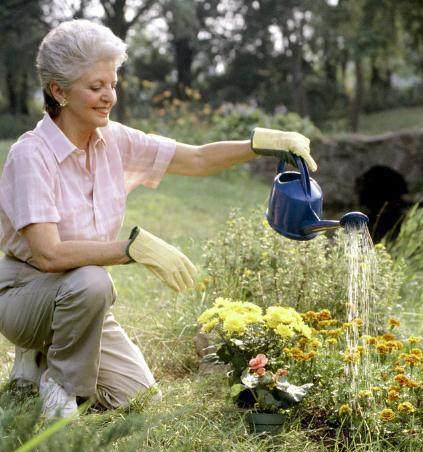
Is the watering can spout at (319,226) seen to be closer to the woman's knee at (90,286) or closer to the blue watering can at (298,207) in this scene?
the blue watering can at (298,207)

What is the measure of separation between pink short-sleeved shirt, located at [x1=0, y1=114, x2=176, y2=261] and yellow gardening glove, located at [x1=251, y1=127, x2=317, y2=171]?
1.33 feet

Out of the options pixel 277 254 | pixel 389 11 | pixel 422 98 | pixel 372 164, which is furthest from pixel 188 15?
pixel 277 254

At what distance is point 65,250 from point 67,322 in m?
0.24

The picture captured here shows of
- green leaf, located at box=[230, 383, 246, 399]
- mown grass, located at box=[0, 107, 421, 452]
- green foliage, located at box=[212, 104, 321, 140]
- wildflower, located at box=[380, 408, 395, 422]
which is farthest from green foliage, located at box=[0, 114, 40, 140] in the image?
wildflower, located at box=[380, 408, 395, 422]

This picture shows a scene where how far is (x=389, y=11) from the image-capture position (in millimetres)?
13125

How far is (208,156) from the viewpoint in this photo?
2.89m

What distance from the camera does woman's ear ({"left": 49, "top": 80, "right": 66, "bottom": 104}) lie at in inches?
99.3

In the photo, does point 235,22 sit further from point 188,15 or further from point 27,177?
point 27,177

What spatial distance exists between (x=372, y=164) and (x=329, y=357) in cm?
835

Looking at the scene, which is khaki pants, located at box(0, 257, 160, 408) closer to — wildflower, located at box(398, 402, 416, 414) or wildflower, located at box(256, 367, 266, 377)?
wildflower, located at box(256, 367, 266, 377)

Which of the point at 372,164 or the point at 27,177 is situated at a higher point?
the point at 27,177

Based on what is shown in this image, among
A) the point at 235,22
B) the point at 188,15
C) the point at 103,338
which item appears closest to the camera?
the point at 103,338

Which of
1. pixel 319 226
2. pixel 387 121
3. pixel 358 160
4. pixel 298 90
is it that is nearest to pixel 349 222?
pixel 319 226

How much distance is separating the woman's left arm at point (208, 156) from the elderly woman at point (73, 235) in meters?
0.06
